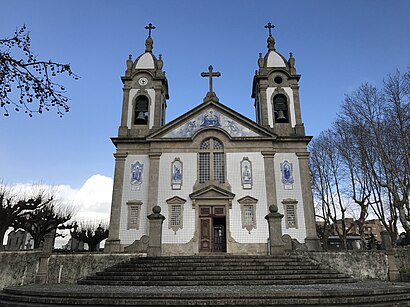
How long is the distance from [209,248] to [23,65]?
15557 millimetres

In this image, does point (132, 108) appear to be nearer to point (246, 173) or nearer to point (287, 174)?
point (246, 173)

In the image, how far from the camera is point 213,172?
788 inches

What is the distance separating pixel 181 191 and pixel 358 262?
33.0 ft

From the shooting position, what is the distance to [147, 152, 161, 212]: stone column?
1922cm

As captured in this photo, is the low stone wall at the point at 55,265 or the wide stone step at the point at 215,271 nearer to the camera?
the wide stone step at the point at 215,271

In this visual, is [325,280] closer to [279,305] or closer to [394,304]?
[394,304]

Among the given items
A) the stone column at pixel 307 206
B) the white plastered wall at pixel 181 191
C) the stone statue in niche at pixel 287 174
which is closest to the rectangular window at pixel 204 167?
the white plastered wall at pixel 181 191

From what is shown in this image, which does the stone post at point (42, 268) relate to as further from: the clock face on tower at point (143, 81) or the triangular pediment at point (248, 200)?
the clock face on tower at point (143, 81)

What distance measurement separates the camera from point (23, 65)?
4844mm

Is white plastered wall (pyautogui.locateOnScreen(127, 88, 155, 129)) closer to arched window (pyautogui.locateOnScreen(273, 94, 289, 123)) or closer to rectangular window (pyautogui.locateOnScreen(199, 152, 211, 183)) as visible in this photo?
rectangular window (pyautogui.locateOnScreen(199, 152, 211, 183))

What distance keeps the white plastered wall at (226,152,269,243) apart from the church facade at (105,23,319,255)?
0.06 metres

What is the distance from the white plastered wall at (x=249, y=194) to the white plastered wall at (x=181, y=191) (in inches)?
88.8

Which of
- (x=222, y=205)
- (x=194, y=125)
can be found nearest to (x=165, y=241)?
(x=222, y=205)

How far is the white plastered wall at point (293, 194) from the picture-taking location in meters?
18.6
